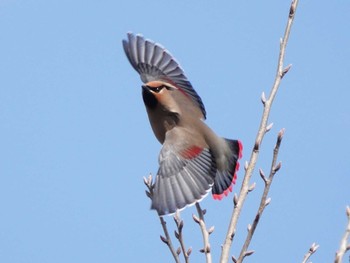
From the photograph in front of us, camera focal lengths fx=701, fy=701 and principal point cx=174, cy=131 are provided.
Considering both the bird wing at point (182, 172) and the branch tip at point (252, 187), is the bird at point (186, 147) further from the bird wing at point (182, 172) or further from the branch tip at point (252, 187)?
the branch tip at point (252, 187)

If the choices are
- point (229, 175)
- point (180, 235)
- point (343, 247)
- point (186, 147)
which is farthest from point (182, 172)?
point (343, 247)

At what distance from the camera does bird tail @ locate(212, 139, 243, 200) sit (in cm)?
411

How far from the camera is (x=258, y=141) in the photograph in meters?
2.87

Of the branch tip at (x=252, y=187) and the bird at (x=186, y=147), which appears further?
the bird at (x=186, y=147)

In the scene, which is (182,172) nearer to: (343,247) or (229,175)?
(229,175)

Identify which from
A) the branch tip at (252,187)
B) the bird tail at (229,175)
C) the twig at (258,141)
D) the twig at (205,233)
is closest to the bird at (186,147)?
the bird tail at (229,175)

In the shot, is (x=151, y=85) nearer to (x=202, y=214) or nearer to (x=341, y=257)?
(x=202, y=214)

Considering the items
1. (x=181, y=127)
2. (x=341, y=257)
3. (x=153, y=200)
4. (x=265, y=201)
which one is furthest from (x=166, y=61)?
(x=341, y=257)

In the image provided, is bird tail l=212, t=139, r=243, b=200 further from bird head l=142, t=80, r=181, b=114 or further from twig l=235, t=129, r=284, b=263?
twig l=235, t=129, r=284, b=263

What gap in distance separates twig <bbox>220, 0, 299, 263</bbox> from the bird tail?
1171 mm

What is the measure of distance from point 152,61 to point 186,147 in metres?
1.09

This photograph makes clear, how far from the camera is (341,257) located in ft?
7.40

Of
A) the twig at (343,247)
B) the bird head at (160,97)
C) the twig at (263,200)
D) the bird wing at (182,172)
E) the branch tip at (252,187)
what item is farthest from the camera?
the bird head at (160,97)

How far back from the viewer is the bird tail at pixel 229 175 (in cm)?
411
